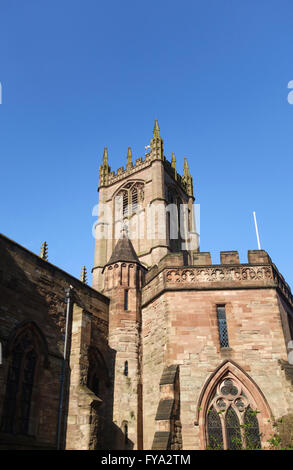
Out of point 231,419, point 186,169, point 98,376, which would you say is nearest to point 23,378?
point 98,376

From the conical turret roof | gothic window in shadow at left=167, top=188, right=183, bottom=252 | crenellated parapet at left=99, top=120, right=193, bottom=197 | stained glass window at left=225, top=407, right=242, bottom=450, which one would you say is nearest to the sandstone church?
stained glass window at left=225, top=407, right=242, bottom=450

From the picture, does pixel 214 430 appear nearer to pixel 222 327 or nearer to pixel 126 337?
A: pixel 222 327

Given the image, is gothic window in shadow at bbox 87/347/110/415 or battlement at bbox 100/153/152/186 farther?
battlement at bbox 100/153/152/186

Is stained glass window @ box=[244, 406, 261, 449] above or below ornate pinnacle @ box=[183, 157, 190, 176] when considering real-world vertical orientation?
below

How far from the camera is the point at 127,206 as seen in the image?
1587 inches

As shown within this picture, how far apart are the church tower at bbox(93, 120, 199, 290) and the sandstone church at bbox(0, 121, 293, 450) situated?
1568 centimetres

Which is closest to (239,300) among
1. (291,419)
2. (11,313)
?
(291,419)

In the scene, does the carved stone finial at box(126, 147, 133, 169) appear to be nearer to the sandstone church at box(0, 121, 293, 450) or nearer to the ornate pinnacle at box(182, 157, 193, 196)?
the ornate pinnacle at box(182, 157, 193, 196)

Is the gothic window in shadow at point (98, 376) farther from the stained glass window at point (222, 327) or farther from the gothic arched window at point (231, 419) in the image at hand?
the stained glass window at point (222, 327)

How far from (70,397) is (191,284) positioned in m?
6.15

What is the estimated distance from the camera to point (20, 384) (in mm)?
13719

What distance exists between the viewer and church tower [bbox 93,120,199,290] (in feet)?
117

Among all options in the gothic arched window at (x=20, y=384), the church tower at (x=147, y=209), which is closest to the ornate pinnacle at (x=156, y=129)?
the church tower at (x=147, y=209)
